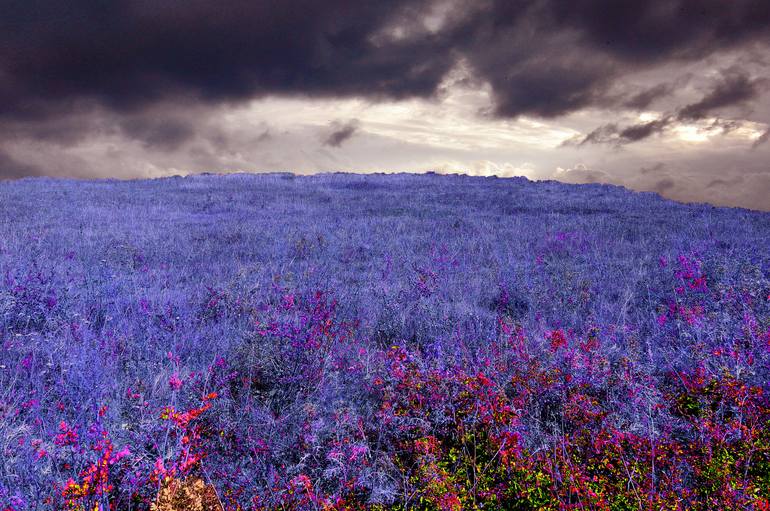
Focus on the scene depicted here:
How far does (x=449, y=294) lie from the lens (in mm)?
6465

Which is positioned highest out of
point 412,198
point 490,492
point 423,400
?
point 412,198

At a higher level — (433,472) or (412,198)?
(412,198)

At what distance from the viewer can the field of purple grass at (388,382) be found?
253 centimetres

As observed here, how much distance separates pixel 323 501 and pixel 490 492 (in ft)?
3.05

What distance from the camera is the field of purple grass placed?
2.53 metres

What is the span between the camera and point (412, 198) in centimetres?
2009

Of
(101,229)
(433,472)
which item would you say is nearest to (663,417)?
(433,472)

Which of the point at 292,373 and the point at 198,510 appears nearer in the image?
the point at 198,510

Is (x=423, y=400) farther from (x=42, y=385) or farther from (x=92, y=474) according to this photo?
(x=42, y=385)

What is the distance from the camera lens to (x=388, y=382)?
3.46 metres

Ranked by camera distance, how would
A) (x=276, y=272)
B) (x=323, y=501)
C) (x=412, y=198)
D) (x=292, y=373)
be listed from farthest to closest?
(x=412, y=198)
(x=276, y=272)
(x=292, y=373)
(x=323, y=501)

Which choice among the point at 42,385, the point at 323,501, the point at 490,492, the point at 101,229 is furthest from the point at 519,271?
the point at 101,229

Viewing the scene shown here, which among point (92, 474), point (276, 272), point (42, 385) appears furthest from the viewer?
point (276, 272)

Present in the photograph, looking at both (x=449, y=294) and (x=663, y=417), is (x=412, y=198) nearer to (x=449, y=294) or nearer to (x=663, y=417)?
(x=449, y=294)
